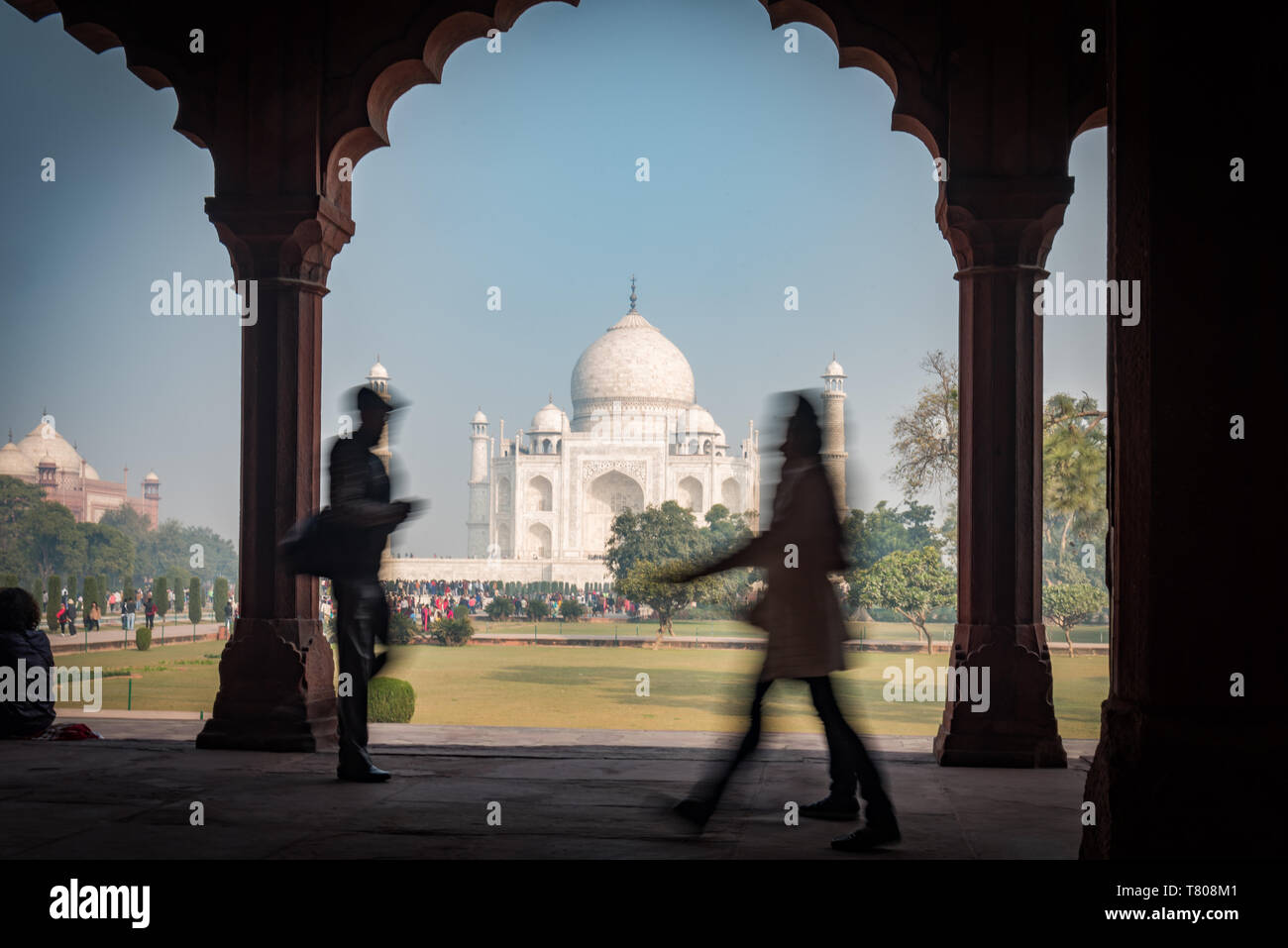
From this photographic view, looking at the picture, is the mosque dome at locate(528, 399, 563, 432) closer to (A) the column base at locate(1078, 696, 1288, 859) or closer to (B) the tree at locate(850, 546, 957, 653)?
(B) the tree at locate(850, 546, 957, 653)

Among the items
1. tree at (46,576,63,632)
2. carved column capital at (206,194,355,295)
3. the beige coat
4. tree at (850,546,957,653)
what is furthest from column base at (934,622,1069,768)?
tree at (46,576,63,632)

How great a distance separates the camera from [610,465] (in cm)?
4316

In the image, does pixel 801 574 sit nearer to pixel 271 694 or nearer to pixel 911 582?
pixel 271 694

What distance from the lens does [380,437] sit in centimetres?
357

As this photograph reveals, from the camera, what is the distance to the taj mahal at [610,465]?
42.9m

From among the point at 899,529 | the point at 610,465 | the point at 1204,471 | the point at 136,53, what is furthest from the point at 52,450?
the point at 1204,471

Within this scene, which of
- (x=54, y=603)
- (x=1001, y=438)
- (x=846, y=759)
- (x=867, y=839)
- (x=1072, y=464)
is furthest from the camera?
(x=54, y=603)

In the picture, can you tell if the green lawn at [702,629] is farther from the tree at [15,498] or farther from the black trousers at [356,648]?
the black trousers at [356,648]

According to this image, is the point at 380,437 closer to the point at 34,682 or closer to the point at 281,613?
the point at 281,613

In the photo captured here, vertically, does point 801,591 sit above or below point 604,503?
below

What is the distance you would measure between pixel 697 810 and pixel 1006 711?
1.65 meters

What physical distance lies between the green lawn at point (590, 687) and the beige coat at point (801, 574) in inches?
289
